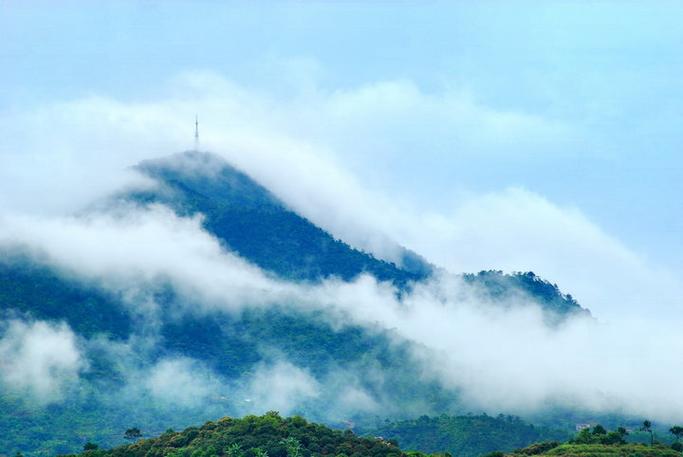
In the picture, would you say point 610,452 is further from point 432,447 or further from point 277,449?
point 432,447

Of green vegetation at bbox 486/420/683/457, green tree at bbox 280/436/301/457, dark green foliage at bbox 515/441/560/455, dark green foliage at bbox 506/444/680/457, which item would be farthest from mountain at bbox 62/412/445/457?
dark green foliage at bbox 506/444/680/457

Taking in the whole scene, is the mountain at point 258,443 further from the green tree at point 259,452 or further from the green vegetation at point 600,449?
the green vegetation at point 600,449

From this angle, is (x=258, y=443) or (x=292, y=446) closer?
(x=292, y=446)

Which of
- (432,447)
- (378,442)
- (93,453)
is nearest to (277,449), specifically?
(378,442)

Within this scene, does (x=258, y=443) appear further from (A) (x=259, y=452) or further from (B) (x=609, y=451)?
(B) (x=609, y=451)

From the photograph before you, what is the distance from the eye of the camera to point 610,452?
123 meters

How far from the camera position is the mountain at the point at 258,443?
120438mm

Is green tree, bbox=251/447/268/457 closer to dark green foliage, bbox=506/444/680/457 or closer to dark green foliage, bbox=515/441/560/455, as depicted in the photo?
dark green foliage, bbox=506/444/680/457

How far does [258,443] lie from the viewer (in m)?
122

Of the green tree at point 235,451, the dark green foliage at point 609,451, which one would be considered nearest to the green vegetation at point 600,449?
the dark green foliage at point 609,451

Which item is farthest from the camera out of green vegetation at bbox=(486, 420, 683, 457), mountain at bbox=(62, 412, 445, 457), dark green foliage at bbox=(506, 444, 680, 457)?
green vegetation at bbox=(486, 420, 683, 457)

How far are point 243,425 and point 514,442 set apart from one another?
277 ft

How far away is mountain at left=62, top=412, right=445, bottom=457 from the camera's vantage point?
120438 millimetres

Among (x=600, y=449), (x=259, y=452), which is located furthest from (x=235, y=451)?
(x=600, y=449)
